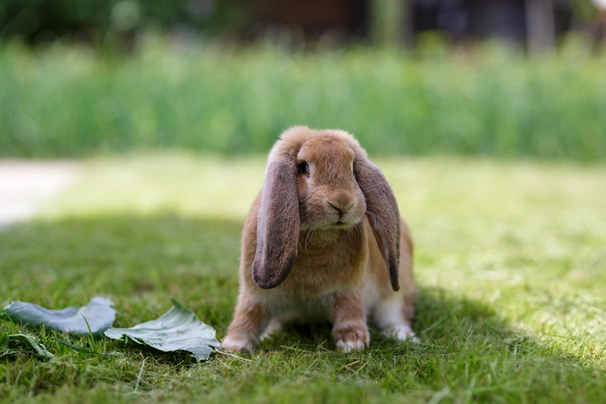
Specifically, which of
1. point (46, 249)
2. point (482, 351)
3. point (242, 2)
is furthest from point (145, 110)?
point (242, 2)

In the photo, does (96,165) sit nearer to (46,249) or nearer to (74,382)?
(46,249)

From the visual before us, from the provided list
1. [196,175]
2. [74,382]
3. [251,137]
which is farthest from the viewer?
[251,137]

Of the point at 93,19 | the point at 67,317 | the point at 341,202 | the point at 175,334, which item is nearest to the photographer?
the point at 341,202

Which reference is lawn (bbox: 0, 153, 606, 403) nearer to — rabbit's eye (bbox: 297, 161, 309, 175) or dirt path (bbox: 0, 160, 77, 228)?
dirt path (bbox: 0, 160, 77, 228)

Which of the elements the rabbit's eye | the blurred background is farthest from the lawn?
the blurred background

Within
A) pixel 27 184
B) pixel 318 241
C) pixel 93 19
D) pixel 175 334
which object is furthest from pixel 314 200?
pixel 93 19

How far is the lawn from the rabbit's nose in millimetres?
457

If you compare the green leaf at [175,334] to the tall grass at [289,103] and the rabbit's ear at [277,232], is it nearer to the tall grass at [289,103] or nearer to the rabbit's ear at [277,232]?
the rabbit's ear at [277,232]

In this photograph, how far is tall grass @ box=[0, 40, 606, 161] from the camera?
7.32m

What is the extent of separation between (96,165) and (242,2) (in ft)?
29.7

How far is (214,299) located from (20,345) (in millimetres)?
909

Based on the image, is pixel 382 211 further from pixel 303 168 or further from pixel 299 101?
pixel 299 101

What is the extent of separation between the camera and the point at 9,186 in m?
5.64

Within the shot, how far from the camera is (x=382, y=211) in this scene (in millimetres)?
2090
